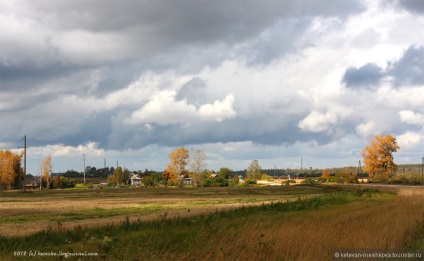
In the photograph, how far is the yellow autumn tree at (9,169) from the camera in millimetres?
140750

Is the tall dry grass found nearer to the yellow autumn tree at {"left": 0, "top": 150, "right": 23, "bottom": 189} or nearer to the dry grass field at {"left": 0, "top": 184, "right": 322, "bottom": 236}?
the dry grass field at {"left": 0, "top": 184, "right": 322, "bottom": 236}

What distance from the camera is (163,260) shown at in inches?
406

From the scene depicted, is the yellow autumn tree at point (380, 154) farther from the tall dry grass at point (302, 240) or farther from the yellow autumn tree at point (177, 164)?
the tall dry grass at point (302, 240)

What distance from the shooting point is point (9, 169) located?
143 metres

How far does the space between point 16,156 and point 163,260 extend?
513 feet

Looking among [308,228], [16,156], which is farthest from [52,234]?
[16,156]

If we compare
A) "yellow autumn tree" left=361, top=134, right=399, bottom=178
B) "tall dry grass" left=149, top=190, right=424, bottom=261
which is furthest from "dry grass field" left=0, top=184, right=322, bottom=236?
"yellow autumn tree" left=361, top=134, right=399, bottom=178

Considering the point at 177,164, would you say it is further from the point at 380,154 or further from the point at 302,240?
the point at 302,240

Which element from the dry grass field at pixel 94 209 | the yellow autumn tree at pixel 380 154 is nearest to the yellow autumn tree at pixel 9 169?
the dry grass field at pixel 94 209

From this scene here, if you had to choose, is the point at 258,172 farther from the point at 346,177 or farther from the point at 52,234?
the point at 52,234

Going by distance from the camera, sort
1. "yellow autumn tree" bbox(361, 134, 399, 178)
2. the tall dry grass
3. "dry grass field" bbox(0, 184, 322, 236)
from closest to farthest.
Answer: the tall dry grass, "dry grass field" bbox(0, 184, 322, 236), "yellow autumn tree" bbox(361, 134, 399, 178)

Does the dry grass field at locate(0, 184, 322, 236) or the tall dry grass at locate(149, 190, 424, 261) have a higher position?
the tall dry grass at locate(149, 190, 424, 261)

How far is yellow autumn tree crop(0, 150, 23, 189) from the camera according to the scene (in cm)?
14075

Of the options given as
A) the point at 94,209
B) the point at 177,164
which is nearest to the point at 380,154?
the point at 177,164
